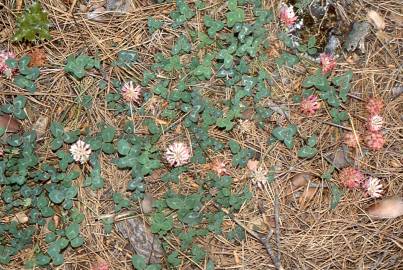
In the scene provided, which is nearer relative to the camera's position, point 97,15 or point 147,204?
point 147,204

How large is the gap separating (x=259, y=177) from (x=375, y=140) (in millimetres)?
720

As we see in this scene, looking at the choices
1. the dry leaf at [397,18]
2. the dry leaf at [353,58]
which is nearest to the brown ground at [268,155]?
the dry leaf at [353,58]

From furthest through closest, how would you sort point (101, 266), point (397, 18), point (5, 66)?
point (397, 18) < point (5, 66) < point (101, 266)

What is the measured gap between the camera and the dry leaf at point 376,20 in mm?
3121

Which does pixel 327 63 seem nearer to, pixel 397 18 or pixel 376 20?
pixel 376 20

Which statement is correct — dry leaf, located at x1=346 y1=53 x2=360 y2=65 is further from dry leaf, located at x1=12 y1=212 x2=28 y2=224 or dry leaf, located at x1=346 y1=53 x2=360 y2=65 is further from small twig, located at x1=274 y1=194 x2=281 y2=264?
dry leaf, located at x1=12 y1=212 x2=28 y2=224

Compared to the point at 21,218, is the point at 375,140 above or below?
above

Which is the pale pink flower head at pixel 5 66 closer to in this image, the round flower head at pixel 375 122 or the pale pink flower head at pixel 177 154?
the pale pink flower head at pixel 177 154

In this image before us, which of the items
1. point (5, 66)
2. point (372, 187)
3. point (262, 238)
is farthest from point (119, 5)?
point (372, 187)

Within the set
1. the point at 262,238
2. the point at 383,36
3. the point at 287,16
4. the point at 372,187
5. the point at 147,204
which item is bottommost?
the point at 262,238

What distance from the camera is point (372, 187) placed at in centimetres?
291

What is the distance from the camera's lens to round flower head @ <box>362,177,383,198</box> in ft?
9.53

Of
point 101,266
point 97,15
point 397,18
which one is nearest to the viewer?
point 101,266

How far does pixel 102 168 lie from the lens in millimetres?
2908
